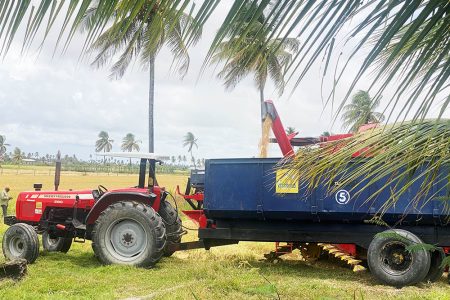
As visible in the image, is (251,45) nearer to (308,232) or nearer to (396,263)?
(396,263)

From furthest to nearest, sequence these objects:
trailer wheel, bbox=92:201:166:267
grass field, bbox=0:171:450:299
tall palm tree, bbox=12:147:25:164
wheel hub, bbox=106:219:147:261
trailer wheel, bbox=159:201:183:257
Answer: tall palm tree, bbox=12:147:25:164 < trailer wheel, bbox=159:201:183:257 < wheel hub, bbox=106:219:147:261 < trailer wheel, bbox=92:201:166:267 < grass field, bbox=0:171:450:299

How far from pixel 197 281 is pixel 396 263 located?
9.73 ft

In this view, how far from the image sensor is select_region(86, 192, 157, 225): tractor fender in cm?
911

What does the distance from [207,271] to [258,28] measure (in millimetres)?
7533

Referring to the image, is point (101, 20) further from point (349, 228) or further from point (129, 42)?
point (349, 228)

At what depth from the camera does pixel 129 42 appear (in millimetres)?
890

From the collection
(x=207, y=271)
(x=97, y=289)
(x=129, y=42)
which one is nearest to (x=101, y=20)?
(x=129, y=42)

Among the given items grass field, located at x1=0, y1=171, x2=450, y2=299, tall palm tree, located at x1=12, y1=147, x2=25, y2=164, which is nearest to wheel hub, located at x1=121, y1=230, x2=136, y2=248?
grass field, located at x1=0, y1=171, x2=450, y2=299

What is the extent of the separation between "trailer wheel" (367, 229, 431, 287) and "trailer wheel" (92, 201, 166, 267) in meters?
3.29

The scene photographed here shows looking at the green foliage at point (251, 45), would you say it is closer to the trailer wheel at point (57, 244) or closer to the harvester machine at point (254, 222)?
the harvester machine at point (254, 222)

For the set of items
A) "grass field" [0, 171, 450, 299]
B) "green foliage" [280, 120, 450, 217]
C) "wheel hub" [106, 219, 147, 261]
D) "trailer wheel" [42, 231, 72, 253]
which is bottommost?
"grass field" [0, 171, 450, 299]

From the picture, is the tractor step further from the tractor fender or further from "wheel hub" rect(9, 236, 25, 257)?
"wheel hub" rect(9, 236, 25, 257)

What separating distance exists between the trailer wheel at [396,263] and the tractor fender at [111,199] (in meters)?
3.69

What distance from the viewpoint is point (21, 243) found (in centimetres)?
933
